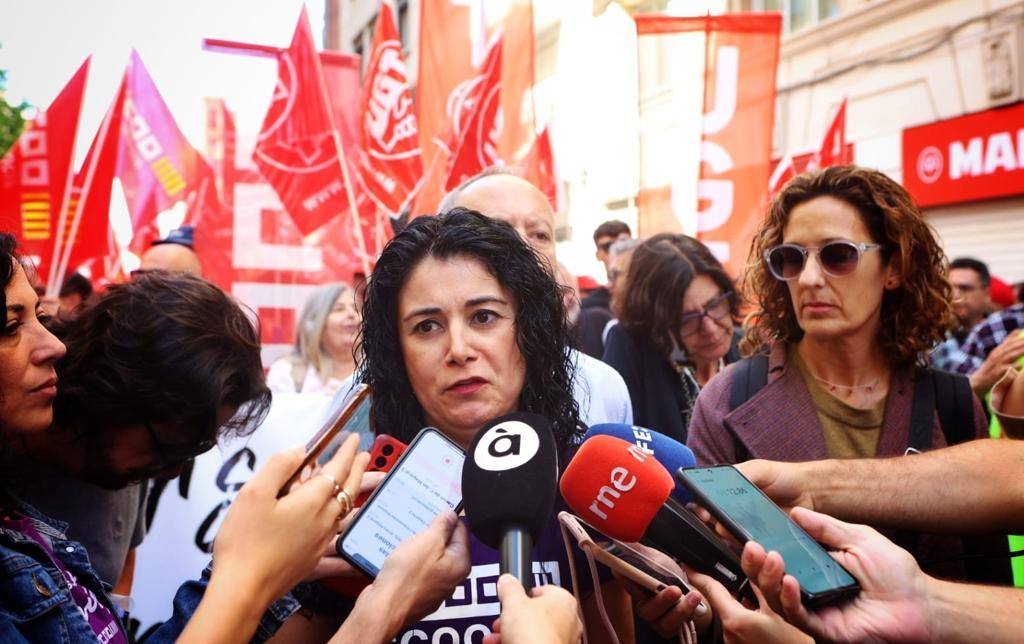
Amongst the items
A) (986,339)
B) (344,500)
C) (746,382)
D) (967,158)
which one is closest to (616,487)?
(344,500)

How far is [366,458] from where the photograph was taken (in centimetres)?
168

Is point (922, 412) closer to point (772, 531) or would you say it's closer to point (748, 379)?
point (748, 379)

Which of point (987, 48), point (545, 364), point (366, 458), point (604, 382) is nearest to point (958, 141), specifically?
point (987, 48)

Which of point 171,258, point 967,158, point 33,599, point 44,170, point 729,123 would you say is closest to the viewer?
A: point 33,599

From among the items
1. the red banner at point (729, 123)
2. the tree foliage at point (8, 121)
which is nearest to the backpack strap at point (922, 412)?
the red banner at point (729, 123)

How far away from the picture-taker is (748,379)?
9.08 ft

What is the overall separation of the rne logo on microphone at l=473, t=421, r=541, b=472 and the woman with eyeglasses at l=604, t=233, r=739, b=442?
7.52ft

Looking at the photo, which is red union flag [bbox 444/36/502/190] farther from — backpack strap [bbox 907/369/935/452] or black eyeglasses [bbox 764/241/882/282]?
backpack strap [bbox 907/369/935/452]

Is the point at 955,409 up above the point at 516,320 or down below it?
below

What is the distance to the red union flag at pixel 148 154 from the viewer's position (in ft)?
25.1

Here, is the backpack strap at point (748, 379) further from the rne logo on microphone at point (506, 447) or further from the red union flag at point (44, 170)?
the red union flag at point (44, 170)

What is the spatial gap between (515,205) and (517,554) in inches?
80.0

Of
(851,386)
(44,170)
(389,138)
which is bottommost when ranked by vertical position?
(851,386)

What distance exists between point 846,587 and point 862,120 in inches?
486
